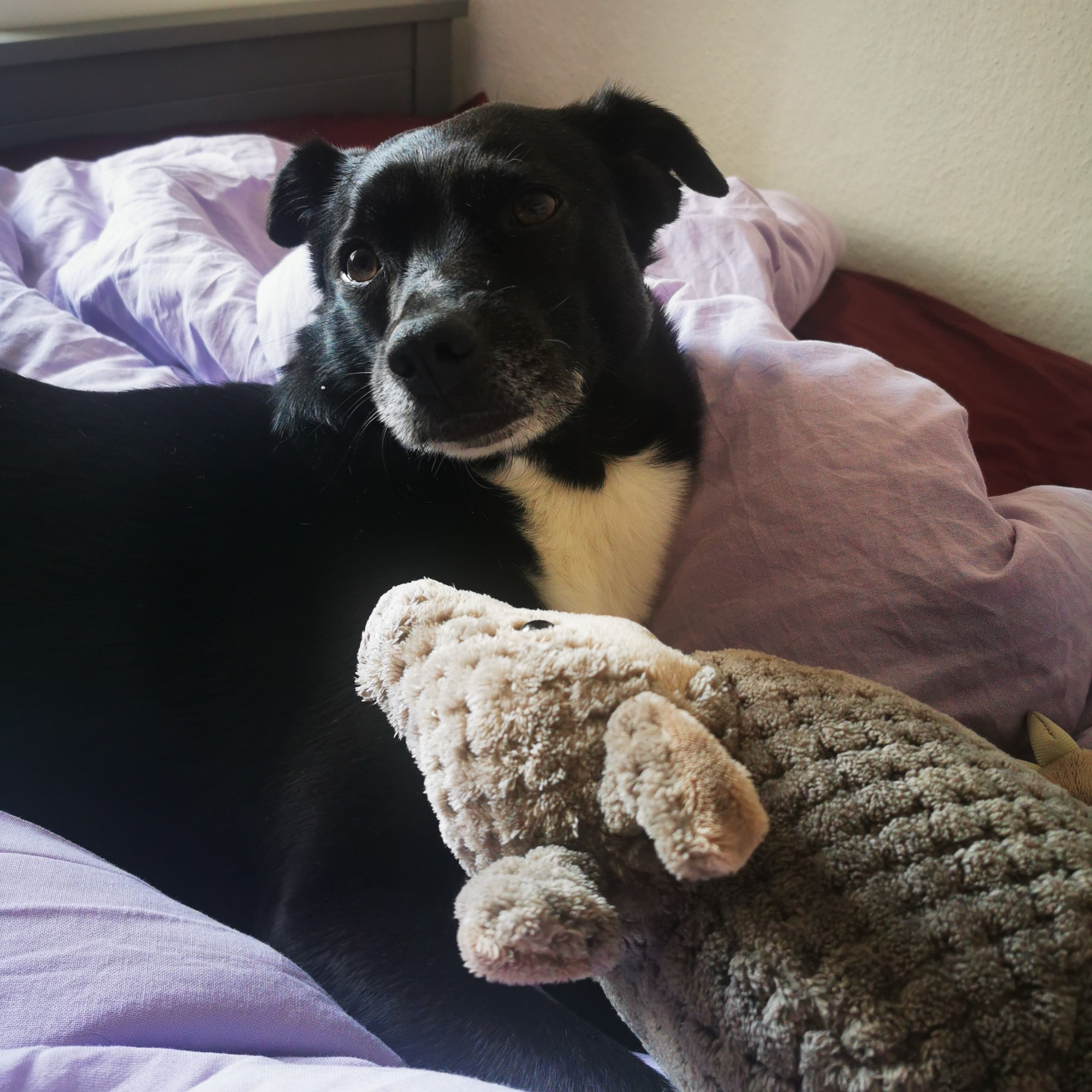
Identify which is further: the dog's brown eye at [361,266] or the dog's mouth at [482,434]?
the dog's brown eye at [361,266]

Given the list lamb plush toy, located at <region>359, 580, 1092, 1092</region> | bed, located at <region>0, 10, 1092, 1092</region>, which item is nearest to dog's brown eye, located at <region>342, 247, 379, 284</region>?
bed, located at <region>0, 10, 1092, 1092</region>

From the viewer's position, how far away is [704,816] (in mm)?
424

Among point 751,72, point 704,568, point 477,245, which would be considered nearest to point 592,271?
point 477,245

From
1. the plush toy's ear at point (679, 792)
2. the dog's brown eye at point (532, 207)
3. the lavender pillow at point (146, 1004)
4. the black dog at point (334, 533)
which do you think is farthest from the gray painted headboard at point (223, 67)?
the plush toy's ear at point (679, 792)

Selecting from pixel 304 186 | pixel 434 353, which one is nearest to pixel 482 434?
pixel 434 353

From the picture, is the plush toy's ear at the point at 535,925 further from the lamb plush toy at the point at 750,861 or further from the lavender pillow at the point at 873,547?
the lavender pillow at the point at 873,547

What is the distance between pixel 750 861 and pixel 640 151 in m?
1.08

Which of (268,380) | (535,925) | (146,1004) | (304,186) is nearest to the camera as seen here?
(535,925)

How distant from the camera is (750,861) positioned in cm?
50

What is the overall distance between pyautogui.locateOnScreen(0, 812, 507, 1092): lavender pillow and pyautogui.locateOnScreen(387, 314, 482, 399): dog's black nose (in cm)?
60

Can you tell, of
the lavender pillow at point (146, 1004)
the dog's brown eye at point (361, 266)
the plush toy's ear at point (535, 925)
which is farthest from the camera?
the dog's brown eye at point (361, 266)

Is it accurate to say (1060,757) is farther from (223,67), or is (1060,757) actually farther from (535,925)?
(223,67)

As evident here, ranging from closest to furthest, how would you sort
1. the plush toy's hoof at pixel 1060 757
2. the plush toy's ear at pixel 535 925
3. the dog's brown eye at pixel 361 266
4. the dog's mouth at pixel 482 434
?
the plush toy's ear at pixel 535 925, the plush toy's hoof at pixel 1060 757, the dog's mouth at pixel 482 434, the dog's brown eye at pixel 361 266

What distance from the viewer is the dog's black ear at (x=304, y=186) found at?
4.23 ft
